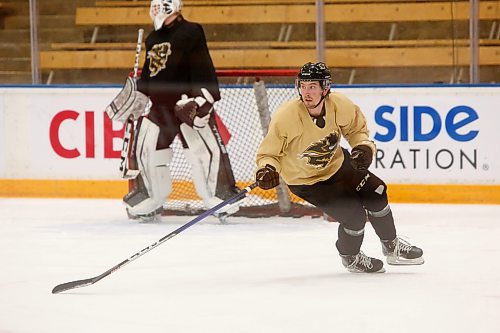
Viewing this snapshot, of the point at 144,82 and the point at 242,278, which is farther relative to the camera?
the point at 144,82

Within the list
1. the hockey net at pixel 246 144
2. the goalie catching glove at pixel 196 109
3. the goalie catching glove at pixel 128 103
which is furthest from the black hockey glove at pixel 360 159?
the goalie catching glove at pixel 128 103

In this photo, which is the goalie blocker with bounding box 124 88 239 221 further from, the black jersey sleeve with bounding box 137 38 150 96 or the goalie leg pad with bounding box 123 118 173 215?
the black jersey sleeve with bounding box 137 38 150 96

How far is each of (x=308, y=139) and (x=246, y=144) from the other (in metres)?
2.63

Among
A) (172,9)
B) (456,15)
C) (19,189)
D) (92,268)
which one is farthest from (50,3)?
(92,268)

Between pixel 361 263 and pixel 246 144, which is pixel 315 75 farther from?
pixel 246 144

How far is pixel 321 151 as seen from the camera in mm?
4336

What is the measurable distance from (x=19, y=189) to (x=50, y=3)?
1253 millimetres

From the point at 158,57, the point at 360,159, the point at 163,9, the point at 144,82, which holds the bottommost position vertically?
the point at 360,159

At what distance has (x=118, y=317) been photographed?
3.67 metres

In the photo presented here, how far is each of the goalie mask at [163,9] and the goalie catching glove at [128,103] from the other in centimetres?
34

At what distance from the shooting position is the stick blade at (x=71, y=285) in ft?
13.4

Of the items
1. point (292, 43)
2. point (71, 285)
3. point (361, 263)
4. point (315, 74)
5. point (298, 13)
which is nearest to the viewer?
point (71, 285)

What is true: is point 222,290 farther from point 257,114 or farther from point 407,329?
point 257,114

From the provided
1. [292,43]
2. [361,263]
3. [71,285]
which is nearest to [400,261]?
[361,263]
